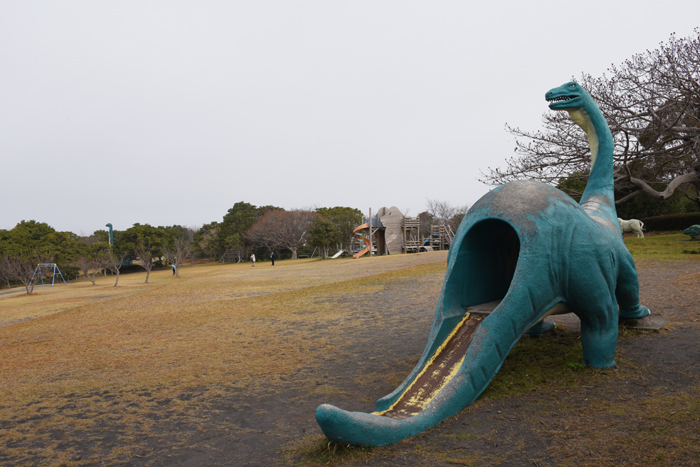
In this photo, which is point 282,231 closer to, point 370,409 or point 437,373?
point 370,409

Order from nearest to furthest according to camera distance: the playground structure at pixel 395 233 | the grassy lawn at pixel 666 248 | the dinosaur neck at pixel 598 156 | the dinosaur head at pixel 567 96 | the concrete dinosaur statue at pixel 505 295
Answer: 1. the concrete dinosaur statue at pixel 505 295
2. the dinosaur head at pixel 567 96
3. the dinosaur neck at pixel 598 156
4. the grassy lawn at pixel 666 248
5. the playground structure at pixel 395 233

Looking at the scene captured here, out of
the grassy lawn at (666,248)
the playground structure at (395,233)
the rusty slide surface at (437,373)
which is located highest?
the playground structure at (395,233)

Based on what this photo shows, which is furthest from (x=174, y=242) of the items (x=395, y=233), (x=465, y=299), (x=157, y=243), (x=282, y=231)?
(x=465, y=299)

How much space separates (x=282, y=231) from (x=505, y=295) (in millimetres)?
43708

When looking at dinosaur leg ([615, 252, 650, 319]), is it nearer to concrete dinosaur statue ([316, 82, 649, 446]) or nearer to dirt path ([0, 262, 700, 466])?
concrete dinosaur statue ([316, 82, 649, 446])

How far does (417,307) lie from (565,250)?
20.1 ft

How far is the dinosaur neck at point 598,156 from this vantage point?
5.78 metres

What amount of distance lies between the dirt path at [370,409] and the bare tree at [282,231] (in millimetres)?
41808

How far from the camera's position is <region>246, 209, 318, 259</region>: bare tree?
47.6 meters

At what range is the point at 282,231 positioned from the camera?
4738 centimetres

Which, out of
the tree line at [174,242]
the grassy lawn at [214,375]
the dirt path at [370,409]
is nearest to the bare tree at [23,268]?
the tree line at [174,242]

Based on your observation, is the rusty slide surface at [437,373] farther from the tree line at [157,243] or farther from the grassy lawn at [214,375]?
the tree line at [157,243]

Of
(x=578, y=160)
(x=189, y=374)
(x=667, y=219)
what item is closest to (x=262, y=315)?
(x=189, y=374)

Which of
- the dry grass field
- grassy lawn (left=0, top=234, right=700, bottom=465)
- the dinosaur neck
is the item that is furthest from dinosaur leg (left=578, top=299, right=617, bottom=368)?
the dry grass field
